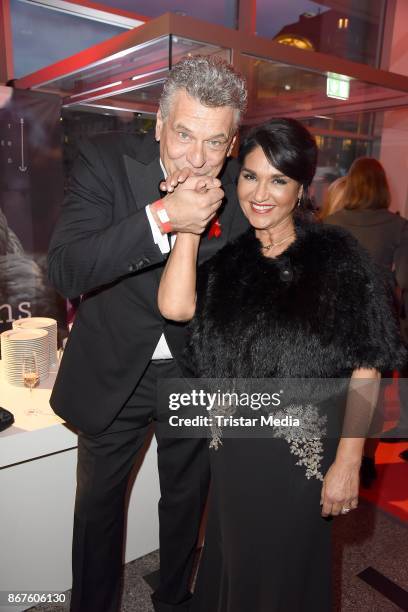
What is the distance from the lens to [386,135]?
462cm

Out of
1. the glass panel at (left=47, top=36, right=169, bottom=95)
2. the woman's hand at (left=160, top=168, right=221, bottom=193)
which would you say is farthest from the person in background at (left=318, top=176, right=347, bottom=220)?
the woman's hand at (left=160, top=168, right=221, bottom=193)

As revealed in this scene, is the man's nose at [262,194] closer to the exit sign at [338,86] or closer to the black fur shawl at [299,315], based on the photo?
the black fur shawl at [299,315]

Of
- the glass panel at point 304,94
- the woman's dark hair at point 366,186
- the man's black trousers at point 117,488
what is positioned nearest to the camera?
the man's black trousers at point 117,488

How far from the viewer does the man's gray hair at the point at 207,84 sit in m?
1.21

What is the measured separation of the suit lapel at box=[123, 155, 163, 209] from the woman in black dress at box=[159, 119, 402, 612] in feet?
0.76

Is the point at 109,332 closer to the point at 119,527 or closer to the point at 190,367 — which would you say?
the point at 190,367

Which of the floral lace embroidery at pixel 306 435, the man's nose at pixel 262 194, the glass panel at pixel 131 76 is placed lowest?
the floral lace embroidery at pixel 306 435

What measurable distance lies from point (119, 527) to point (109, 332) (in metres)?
0.66

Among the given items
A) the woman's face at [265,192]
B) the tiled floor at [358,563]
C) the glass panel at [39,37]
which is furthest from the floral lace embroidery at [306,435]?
the glass panel at [39,37]

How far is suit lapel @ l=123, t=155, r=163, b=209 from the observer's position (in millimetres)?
1353

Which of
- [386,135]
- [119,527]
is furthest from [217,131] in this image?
[386,135]

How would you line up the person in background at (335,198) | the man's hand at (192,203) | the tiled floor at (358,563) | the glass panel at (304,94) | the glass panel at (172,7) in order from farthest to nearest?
the glass panel at (172,7) < the person in background at (335,198) < the glass panel at (304,94) < the tiled floor at (358,563) < the man's hand at (192,203)

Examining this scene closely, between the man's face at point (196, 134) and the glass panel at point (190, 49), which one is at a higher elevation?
the glass panel at point (190, 49)

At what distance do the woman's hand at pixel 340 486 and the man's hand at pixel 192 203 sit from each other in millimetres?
742
